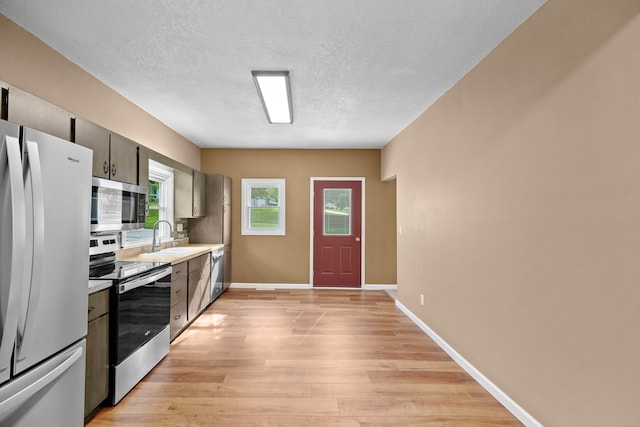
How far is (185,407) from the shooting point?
237 cm

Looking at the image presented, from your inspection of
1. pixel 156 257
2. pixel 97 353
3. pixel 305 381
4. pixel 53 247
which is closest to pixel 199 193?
pixel 156 257

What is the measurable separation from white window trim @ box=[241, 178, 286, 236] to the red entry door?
1.97ft

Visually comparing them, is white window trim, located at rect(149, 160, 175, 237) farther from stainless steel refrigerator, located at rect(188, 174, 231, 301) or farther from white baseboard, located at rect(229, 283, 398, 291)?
white baseboard, located at rect(229, 283, 398, 291)

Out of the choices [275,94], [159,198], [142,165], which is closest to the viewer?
[142,165]

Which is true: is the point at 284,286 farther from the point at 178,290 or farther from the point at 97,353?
the point at 97,353

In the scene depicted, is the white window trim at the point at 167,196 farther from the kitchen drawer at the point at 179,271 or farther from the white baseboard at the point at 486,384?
the white baseboard at the point at 486,384

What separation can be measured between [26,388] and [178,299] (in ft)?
7.18

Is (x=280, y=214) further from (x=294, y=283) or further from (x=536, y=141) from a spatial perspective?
(x=536, y=141)

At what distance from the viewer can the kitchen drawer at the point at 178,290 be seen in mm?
3533

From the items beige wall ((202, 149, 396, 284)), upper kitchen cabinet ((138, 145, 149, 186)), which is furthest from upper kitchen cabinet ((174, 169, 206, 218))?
upper kitchen cabinet ((138, 145, 149, 186))

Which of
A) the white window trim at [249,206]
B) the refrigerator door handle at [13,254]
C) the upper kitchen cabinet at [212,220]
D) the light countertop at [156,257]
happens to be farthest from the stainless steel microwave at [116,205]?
the white window trim at [249,206]

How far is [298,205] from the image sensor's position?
6.26m

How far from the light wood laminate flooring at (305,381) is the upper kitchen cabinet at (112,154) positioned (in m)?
1.73

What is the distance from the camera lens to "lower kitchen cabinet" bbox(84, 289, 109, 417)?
212 centimetres
